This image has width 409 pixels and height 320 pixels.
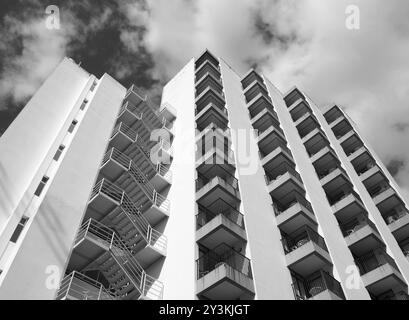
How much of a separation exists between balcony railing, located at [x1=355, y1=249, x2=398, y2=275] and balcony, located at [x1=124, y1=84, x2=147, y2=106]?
25.5 m

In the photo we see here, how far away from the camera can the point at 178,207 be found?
95.6 feet

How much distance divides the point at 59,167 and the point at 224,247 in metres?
12.3

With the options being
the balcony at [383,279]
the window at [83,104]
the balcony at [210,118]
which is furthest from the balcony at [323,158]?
the window at [83,104]

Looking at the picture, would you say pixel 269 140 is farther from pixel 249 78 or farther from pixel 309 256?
pixel 249 78

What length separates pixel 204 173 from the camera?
107 ft

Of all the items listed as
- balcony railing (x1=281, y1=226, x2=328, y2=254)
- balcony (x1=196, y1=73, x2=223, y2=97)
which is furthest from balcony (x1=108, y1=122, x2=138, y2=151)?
balcony railing (x1=281, y1=226, x2=328, y2=254)

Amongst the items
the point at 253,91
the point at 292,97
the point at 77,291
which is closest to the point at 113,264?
the point at 77,291

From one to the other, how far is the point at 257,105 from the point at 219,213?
70.8 feet

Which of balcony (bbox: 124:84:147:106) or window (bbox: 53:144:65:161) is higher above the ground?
balcony (bbox: 124:84:147:106)

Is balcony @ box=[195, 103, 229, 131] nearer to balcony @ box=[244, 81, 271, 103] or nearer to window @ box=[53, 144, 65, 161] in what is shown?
balcony @ box=[244, 81, 271, 103]

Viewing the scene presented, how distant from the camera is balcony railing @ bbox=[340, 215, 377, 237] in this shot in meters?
34.3
